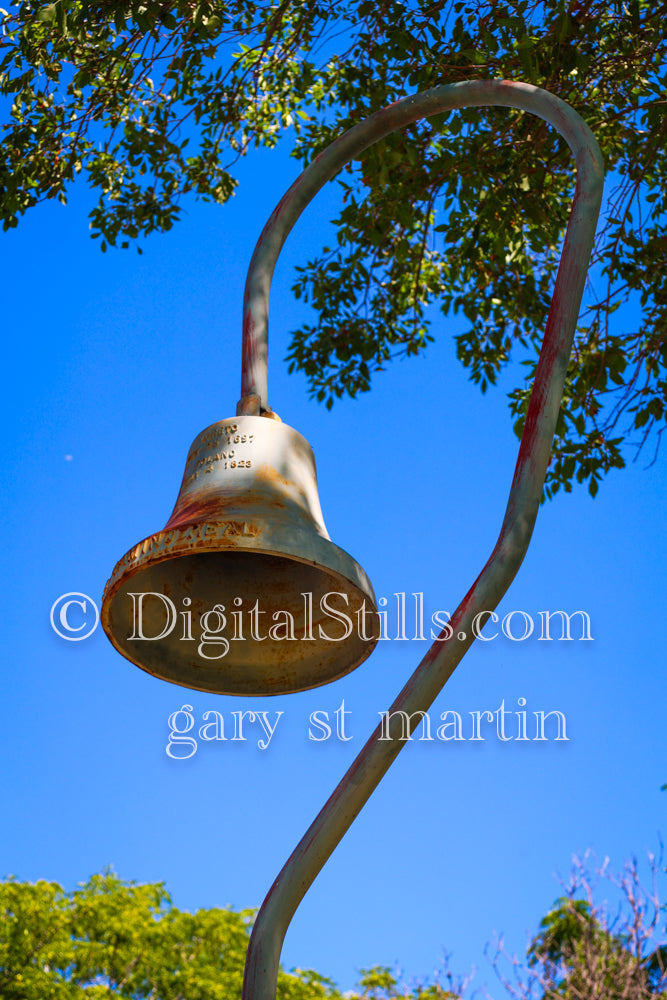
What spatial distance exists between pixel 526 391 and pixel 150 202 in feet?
10.0

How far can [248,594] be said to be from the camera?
265cm

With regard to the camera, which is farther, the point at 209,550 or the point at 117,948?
the point at 117,948

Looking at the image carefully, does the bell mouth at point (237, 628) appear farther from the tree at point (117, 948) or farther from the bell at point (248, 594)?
the tree at point (117, 948)

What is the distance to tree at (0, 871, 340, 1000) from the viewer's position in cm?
1391

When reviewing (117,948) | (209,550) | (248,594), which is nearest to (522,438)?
(209,550)

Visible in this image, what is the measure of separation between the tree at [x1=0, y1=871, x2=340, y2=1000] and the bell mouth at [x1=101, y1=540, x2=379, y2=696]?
12679mm

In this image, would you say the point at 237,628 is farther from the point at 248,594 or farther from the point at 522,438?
the point at 522,438

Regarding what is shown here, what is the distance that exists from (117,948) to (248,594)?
13810mm

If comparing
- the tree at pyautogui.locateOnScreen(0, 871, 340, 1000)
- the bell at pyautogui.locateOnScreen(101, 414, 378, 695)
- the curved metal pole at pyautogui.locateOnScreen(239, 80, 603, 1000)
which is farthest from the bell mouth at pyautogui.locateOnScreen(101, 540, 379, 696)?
the tree at pyautogui.locateOnScreen(0, 871, 340, 1000)

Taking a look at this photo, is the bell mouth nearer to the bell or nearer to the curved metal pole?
the bell

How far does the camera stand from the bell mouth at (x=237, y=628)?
2.49 metres

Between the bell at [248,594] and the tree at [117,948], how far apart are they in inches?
500

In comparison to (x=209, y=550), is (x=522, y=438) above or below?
above

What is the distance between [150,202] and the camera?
7199 millimetres
